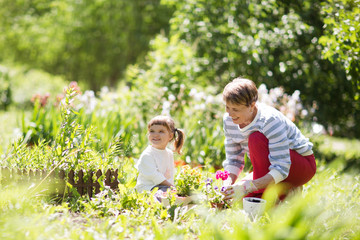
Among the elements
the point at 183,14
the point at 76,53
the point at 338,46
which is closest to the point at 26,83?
the point at 183,14

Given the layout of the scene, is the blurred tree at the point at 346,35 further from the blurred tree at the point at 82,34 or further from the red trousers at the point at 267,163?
the blurred tree at the point at 82,34

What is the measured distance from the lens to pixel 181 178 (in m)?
2.79

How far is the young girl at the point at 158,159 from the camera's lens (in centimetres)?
305

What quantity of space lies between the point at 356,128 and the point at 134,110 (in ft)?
12.8

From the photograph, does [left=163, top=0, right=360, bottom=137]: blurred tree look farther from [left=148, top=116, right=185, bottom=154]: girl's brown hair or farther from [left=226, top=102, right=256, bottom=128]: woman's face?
[left=226, top=102, right=256, bottom=128]: woman's face

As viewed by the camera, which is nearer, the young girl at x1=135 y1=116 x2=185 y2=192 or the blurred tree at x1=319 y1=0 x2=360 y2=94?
the young girl at x1=135 y1=116 x2=185 y2=192

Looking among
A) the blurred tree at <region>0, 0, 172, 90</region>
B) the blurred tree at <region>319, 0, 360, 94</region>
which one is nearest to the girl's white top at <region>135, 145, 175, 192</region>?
the blurred tree at <region>319, 0, 360, 94</region>

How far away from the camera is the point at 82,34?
49.8 ft

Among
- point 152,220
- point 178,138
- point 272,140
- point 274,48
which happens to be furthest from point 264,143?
point 274,48

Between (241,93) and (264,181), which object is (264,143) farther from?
(241,93)

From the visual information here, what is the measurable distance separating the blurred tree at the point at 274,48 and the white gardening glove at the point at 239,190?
326 cm

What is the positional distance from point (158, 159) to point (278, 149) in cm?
100

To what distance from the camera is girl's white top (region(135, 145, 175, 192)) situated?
9.97 ft

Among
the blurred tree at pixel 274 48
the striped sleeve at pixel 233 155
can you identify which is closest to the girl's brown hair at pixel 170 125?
the striped sleeve at pixel 233 155
